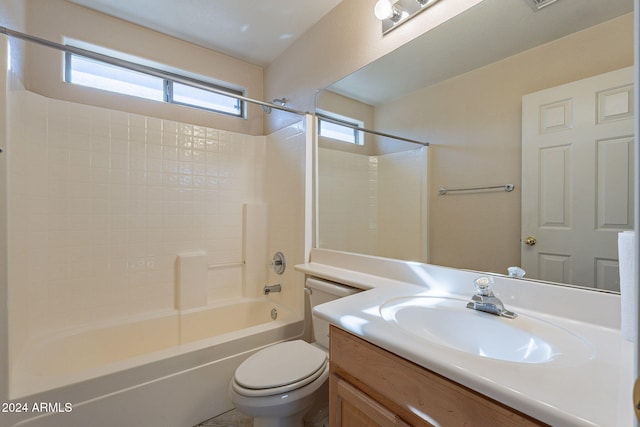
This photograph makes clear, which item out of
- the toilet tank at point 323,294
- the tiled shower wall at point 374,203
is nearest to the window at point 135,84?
the tiled shower wall at point 374,203

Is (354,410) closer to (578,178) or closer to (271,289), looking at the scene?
(578,178)

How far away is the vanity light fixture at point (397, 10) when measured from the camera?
1332 millimetres

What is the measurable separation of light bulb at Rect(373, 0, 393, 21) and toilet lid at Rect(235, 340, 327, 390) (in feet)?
5.74

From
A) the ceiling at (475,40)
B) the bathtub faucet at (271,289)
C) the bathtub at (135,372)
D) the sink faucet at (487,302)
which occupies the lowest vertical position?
the bathtub at (135,372)

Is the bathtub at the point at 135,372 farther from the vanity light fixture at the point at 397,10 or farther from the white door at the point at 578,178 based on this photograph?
the vanity light fixture at the point at 397,10

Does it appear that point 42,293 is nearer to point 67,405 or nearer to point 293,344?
point 67,405

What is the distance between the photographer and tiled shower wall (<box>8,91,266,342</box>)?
1.64 m

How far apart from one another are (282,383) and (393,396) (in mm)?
608

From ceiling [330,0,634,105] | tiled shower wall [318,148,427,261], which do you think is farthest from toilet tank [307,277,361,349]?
ceiling [330,0,634,105]

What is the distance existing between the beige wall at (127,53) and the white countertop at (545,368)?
211 centimetres

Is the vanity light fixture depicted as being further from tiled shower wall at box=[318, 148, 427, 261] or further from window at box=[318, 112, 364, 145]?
tiled shower wall at box=[318, 148, 427, 261]

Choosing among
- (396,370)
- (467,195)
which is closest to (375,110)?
(467,195)

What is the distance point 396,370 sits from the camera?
2.29 ft

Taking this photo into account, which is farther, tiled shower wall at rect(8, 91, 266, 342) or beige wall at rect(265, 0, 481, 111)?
tiled shower wall at rect(8, 91, 266, 342)
